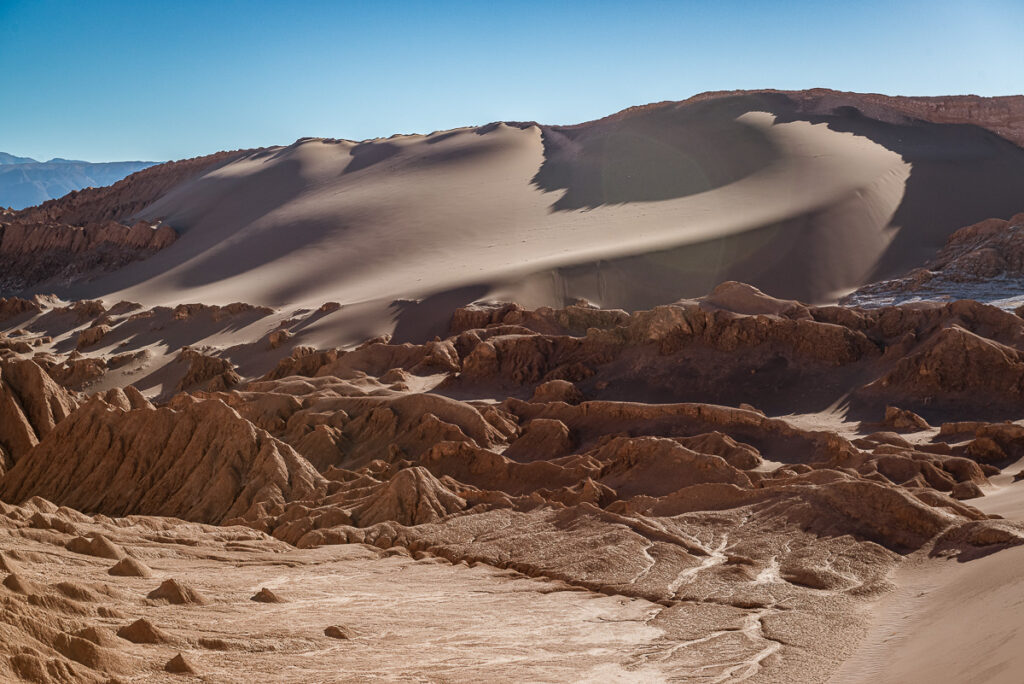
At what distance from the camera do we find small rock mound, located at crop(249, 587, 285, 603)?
46.9ft

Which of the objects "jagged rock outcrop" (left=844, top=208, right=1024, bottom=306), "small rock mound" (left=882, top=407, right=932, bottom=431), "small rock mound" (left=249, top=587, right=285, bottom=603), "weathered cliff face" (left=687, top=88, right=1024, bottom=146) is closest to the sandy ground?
"small rock mound" (left=249, top=587, right=285, bottom=603)

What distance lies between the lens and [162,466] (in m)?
25.0

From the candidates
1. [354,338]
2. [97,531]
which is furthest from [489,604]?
[354,338]

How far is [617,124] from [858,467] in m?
69.1

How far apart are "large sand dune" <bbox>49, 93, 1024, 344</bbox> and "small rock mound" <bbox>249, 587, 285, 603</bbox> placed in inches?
1398

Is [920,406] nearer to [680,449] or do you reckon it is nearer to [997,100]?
[680,449]

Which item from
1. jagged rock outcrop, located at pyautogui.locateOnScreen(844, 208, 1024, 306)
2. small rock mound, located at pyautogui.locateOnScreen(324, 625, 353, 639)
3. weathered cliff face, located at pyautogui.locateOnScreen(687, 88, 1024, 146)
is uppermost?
weathered cliff face, located at pyautogui.locateOnScreen(687, 88, 1024, 146)

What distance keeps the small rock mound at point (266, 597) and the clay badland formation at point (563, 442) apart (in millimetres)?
70

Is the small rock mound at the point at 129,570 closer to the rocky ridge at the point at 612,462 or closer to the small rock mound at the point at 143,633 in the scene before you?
the rocky ridge at the point at 612,462

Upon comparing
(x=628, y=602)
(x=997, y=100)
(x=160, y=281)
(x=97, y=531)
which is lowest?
(x=628, y=602)

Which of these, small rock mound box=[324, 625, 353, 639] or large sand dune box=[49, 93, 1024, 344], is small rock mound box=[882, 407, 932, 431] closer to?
small rock mound box=[324, 625, 353, 639]

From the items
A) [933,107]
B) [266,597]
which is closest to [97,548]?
[266,597]

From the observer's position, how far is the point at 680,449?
920 inches

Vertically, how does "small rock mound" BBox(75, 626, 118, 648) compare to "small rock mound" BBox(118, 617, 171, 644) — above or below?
above
